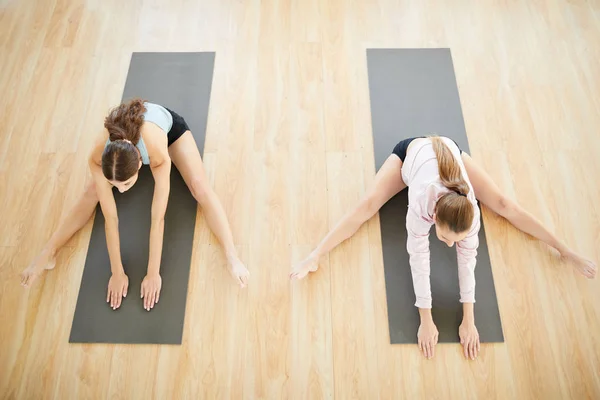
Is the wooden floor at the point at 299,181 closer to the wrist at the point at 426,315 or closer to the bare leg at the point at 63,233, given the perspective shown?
the bare leg at the point at 63,233

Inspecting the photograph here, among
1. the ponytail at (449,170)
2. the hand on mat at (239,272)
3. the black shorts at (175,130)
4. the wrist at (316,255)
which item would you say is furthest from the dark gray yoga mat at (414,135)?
the black shorts at (175,130)

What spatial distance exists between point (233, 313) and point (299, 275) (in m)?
0.35

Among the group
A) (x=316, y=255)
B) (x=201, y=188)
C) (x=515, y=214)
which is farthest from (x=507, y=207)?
(x=201, y=188)

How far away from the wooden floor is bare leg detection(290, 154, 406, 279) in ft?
0.28

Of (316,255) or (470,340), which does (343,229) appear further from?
(470,340)

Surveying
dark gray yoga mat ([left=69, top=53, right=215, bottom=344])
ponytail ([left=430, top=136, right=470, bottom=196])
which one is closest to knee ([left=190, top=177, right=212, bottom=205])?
dark gray yoga mat ([left=69, top=53, right=215, bottom=344])

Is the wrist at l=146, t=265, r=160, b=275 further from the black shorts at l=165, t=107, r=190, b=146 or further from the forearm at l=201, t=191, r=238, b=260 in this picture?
the black shorts at l=165, t=107, r=190, b=146

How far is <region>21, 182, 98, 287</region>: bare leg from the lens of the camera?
2131mm

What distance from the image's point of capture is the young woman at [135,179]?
5.86ft

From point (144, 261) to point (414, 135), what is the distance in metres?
1.56

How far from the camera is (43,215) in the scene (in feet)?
7.64

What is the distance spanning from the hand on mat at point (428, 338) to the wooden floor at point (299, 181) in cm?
7

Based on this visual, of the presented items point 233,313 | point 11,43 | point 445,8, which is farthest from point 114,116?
point 445,8

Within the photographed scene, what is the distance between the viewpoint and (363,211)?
2.21m
